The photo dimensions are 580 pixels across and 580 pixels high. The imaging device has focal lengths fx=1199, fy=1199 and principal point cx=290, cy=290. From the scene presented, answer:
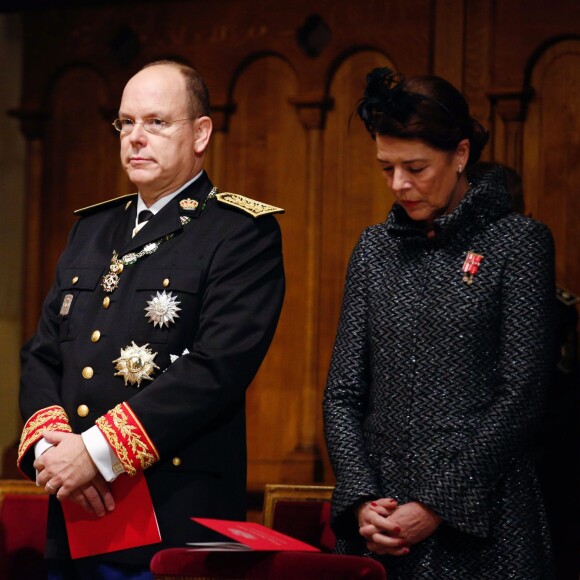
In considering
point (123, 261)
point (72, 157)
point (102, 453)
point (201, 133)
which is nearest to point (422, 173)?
point (201, 133)

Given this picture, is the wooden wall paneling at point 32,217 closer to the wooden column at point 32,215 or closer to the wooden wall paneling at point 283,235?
the wooden column at point 32,215

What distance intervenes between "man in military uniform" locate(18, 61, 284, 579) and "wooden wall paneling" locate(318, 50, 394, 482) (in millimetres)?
1678

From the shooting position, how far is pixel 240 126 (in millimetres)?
4812

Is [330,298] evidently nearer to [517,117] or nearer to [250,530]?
[517,117]

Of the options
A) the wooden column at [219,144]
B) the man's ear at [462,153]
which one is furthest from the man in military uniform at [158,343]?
the wooden column at [219,144]

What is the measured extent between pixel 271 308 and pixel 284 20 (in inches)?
91.0

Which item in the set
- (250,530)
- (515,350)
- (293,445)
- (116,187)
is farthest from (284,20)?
(250,530)

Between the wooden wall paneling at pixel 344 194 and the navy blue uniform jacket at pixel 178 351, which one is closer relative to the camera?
the navy blue uniform jacket at pixel 178 351

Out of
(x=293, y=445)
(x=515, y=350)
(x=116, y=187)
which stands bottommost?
(x=293, y=445)

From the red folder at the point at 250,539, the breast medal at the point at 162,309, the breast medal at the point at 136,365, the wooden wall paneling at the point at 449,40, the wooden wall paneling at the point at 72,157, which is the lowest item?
the red folder at the point at 250,539

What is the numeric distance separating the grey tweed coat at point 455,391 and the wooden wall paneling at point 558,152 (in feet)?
5.44

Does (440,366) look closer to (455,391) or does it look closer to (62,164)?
(455,391)

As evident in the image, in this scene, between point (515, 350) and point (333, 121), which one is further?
point (333, 121)

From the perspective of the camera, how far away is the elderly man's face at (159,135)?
2.85 metres
